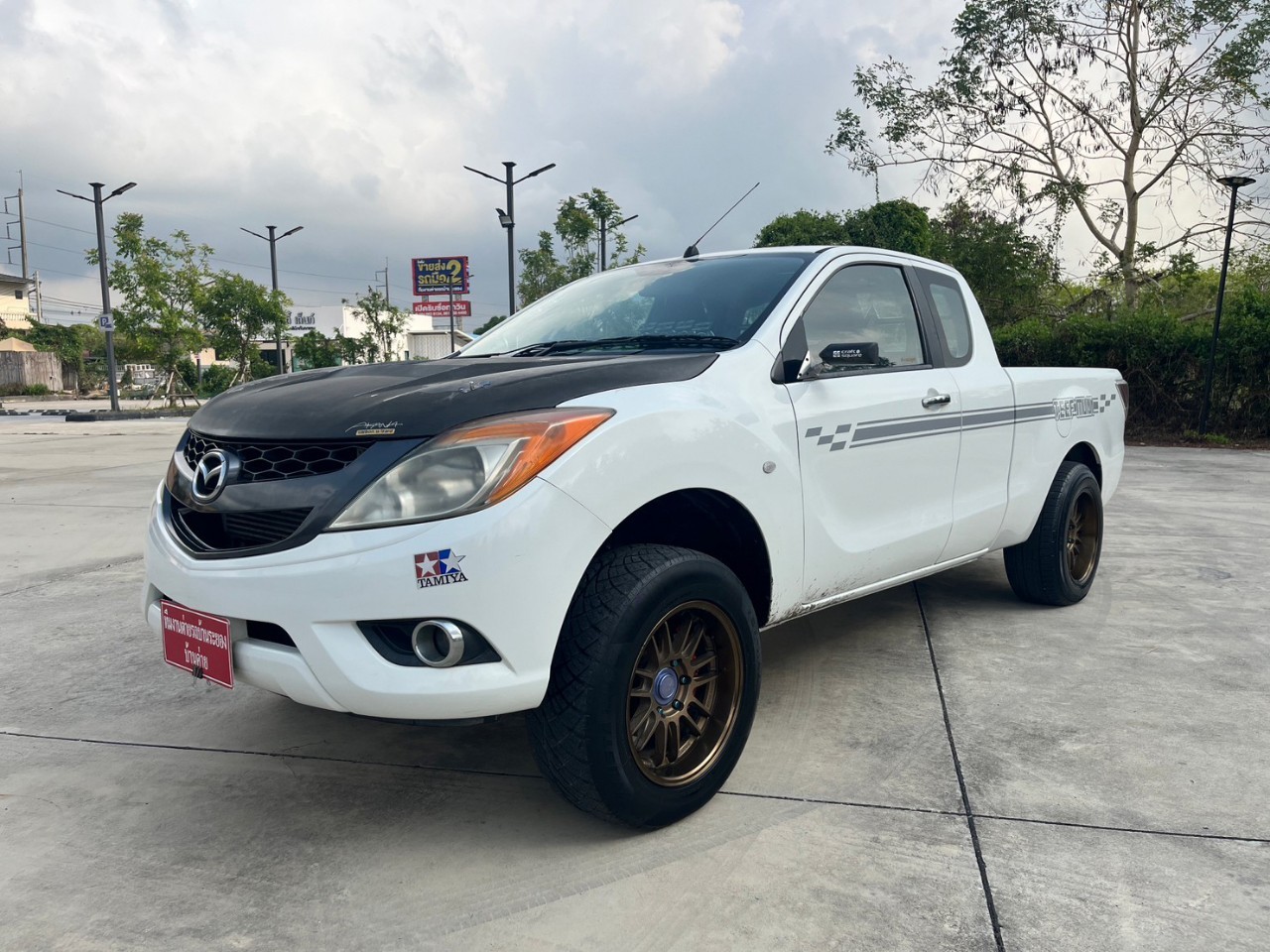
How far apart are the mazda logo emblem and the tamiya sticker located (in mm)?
727

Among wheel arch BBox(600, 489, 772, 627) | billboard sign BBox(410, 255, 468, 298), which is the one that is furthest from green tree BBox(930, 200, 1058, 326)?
billboard sign BBox(410, 255, 468, 298)

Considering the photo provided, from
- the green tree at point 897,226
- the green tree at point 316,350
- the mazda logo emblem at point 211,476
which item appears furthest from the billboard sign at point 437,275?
the mazda logo emblem at point 211,476

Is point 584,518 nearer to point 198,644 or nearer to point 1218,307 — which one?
point 198,644

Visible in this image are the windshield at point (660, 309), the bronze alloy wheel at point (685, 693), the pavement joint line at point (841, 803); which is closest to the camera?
the bronze alloy wheel at point (685, 693)

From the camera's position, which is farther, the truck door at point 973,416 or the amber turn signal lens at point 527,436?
the truck door at point 973,416

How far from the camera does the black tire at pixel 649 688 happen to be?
2496 mm

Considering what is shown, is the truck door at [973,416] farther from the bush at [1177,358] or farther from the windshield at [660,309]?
the bush at [1177,358]

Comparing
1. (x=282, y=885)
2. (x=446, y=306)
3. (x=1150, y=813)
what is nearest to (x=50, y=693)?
(x=282, y=885)

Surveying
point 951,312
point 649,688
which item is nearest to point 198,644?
point 649,688

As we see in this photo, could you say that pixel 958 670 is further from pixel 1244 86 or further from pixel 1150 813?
pixel 1244 86

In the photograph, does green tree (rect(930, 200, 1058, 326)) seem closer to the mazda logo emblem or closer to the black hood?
the black hood

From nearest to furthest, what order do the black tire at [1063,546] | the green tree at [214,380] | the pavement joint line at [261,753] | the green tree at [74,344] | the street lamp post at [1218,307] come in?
the pavement joint line at [261,753], the black tire at [1063,546], the street lamp post at [1218,307], the green tree at [214,380], the green tree at [74,344]

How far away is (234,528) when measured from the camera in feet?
8.68

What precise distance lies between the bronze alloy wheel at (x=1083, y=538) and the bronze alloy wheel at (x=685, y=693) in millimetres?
2937
